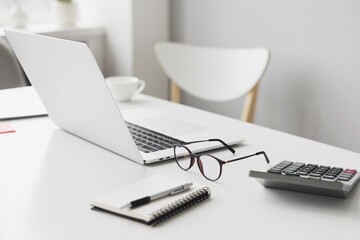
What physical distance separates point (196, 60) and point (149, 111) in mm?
944

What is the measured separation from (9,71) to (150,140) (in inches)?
35.8

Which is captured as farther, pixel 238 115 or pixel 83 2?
pixel 83 2

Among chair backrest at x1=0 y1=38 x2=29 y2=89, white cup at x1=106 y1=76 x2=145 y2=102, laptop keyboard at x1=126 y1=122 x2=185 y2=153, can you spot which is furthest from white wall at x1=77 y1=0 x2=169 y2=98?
laptop keyboard at x1=126 y1=122 x2=185 y2=153

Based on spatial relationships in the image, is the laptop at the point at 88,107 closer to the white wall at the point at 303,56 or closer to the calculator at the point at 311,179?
the calculator at the point at 311,179

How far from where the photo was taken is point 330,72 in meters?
2.21

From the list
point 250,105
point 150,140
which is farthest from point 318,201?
point 250,105

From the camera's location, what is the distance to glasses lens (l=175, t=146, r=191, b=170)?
1.10 metres

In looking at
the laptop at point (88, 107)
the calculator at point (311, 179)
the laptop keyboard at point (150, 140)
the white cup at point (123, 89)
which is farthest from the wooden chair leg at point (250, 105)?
the calculator at point (311, 179)

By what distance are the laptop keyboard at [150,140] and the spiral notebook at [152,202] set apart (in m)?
0.20

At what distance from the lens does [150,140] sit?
3.96ft

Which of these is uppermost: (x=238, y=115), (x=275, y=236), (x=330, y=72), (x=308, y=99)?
(x=275, y=236)

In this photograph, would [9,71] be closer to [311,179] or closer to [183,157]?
[183,157]

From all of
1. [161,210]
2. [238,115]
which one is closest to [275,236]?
[161,210]

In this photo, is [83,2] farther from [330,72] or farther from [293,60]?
[330,72]
